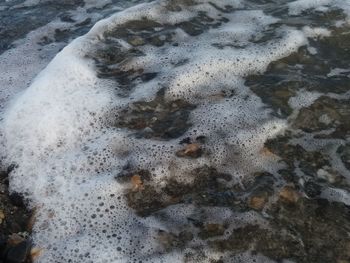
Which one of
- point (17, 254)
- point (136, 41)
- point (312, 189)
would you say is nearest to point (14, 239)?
point (17, 254)

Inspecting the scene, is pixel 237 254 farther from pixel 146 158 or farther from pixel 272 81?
pixel 272 81

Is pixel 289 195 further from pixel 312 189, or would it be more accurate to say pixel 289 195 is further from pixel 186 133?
pixel 186 133

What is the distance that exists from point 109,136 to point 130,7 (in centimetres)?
251

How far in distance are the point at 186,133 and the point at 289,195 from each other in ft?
3.41

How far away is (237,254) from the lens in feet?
9.69

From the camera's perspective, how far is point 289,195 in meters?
3.28

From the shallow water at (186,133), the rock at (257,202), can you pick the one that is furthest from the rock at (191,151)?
the rock at (257,202)

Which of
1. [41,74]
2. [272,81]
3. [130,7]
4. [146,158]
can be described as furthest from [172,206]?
[130,7]

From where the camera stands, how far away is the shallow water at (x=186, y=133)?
309 cm

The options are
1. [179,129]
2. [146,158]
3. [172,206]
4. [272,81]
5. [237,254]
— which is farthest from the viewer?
[272,81]

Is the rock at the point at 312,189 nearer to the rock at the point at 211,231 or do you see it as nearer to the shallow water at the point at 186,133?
the shallow water at the point at 186,133

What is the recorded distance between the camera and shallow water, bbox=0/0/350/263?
309 centimetres

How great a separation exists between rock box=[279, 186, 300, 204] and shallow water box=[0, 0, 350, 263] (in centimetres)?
1

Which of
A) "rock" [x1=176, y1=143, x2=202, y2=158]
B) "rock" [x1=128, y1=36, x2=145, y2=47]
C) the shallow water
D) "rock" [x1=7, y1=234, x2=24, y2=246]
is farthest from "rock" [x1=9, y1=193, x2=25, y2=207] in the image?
"rock" [x1=128, y1=36, x2=145, y2=47]
